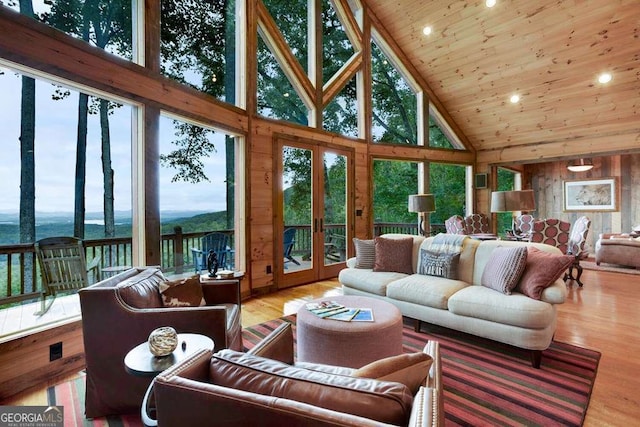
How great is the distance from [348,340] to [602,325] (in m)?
3.00

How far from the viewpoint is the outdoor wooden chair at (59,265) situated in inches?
116

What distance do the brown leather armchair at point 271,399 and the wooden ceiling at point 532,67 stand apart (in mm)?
6059

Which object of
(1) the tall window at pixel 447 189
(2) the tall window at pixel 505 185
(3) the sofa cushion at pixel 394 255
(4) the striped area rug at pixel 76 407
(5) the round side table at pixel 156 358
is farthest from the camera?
(2) the tall window at pixel 505 185

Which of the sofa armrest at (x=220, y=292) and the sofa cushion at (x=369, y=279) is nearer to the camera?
the sofa armrest at (x=220, y=292)

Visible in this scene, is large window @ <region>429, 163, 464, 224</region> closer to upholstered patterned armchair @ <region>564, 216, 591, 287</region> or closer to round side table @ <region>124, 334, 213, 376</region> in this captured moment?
upholstered patterned armchair @ <region>564, 216, 591, 287</region>

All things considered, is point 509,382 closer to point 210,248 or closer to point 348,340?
point 348,340

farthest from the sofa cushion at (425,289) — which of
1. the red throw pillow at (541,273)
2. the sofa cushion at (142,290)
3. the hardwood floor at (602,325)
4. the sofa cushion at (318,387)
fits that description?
the sofa cushion at (318,387)

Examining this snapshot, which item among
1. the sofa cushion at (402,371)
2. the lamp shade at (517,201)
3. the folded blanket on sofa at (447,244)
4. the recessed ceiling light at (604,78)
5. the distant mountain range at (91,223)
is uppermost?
the recessed ceiling light at (604,78)

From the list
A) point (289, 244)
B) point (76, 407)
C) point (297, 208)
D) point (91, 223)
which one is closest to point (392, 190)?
point (297, 208)

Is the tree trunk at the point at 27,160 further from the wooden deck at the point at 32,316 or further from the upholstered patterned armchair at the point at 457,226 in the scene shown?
the upholstered patterned armchair at the point at 457,226

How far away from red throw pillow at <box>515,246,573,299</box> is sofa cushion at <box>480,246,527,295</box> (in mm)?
62

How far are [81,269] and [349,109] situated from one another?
480cm

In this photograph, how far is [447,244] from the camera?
363cm

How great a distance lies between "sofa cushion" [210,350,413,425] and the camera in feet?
2.90
